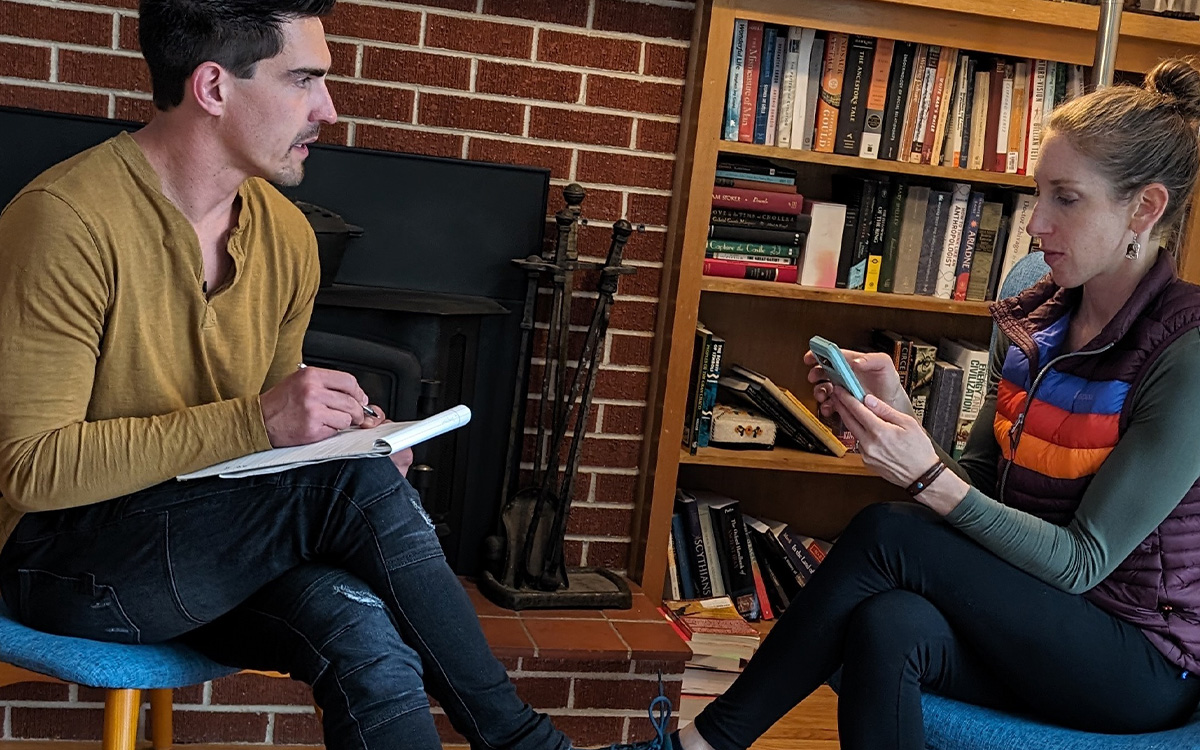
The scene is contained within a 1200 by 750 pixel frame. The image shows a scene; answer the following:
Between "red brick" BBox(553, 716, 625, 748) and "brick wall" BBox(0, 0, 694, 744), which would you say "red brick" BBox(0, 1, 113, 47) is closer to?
"brick wall" BBox(0, 0, 694, 744)

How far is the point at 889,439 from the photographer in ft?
5.32

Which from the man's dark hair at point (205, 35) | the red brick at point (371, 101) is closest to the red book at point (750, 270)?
the red brick at point (371, 101)

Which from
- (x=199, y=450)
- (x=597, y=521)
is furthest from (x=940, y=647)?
(x=597, y=521)

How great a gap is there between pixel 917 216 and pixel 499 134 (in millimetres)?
901

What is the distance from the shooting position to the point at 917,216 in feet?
8.87

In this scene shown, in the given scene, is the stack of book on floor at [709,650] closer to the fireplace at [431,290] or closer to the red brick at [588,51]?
the fireplace at [431,290]

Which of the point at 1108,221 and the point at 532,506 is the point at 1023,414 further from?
the point at 532,506

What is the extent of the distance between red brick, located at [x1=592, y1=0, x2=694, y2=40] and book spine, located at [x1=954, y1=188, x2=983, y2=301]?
28.8 inches

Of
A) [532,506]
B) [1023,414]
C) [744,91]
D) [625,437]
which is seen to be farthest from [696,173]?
[1023,414]

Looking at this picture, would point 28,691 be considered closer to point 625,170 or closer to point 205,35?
point 205,35

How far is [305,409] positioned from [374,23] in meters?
1.12

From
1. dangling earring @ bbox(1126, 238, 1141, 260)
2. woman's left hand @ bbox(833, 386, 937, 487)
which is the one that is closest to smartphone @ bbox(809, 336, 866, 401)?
woman's left hand @ bbox(833, 386, 937, 487)

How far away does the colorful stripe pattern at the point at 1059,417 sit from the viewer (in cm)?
161

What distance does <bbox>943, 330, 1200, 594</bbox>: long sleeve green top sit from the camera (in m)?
1.53
